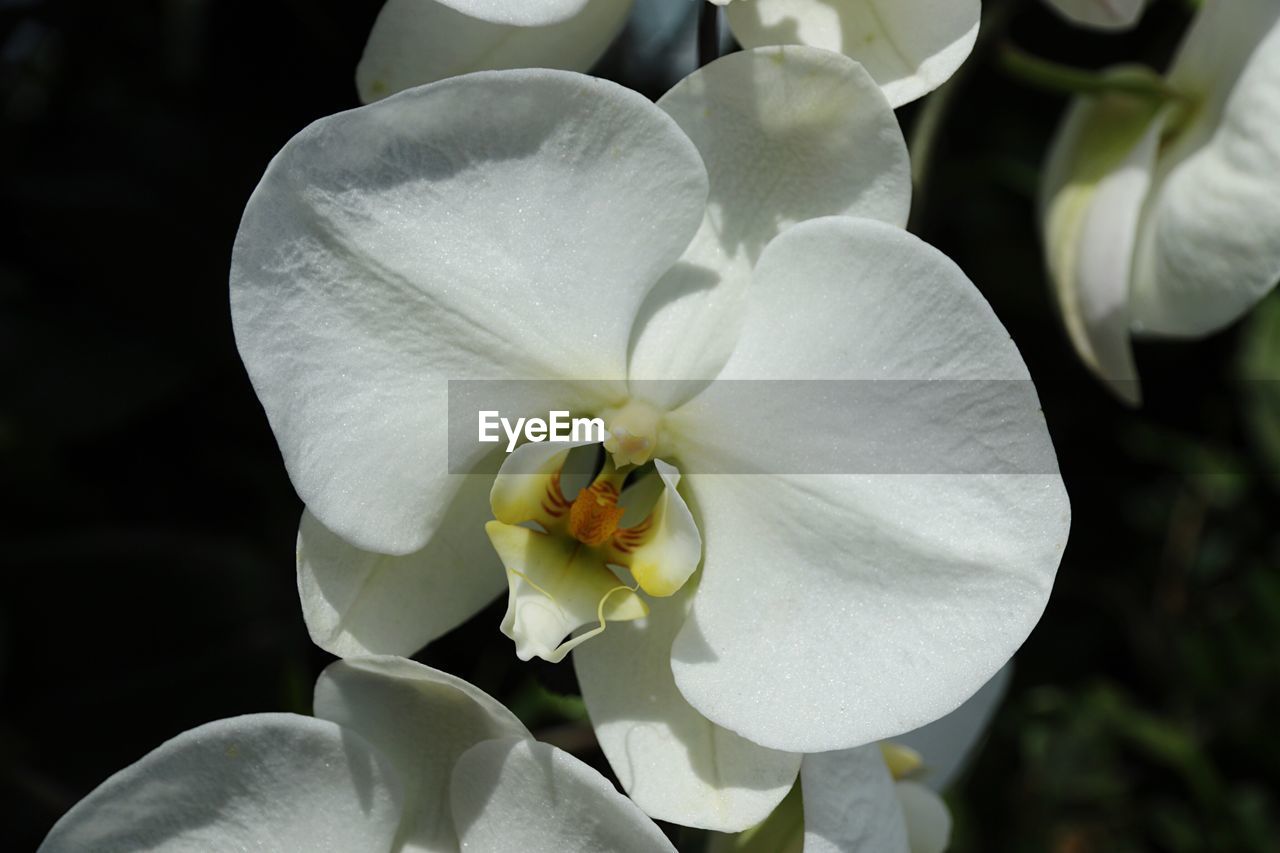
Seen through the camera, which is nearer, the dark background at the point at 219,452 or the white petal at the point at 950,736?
the white petal at the point at 950,736

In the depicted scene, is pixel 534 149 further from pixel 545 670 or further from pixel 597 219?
pixel 545 670

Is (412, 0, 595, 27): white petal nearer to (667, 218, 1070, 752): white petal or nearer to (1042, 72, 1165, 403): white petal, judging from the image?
(667, 218, 1070, 752): white petal

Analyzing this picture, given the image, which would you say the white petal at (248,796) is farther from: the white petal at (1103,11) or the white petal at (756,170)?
the white petal at (1103,11)

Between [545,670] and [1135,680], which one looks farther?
[1135,680]

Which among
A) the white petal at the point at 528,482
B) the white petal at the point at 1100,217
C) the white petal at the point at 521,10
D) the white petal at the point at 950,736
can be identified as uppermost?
the white petal at the point at 521,10

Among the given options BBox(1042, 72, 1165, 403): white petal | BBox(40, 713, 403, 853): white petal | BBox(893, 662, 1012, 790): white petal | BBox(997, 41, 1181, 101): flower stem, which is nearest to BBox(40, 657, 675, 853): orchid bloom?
BBox(40, 713, 403, 853): white petal

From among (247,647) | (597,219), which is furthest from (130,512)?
(597,219)

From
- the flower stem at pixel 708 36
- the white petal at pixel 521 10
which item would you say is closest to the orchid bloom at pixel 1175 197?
the flower stem at pixel 708 36

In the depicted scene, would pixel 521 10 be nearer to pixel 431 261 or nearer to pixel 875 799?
pixel 431 261
